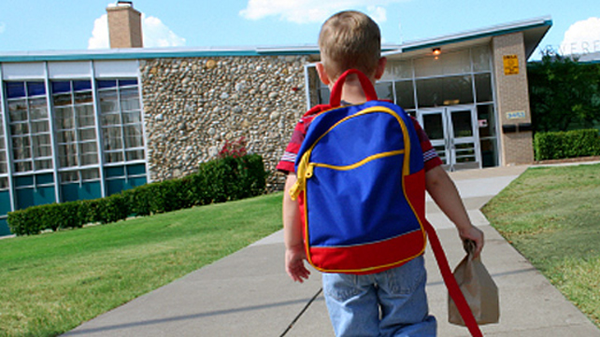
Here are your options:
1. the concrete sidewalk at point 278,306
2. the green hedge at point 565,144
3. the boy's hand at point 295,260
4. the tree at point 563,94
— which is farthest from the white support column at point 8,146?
the boy's hand at point 295,260

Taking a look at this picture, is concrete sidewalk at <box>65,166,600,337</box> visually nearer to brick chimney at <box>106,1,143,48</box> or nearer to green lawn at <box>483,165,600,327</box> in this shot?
green lawn at <box>483,165,600,327</box>

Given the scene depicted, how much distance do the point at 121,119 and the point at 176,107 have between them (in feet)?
7.09

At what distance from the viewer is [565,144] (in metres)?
17.2

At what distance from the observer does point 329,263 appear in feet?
6.07

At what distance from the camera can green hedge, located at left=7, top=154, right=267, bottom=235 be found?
16.1 metres

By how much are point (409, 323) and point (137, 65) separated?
61.5 feet

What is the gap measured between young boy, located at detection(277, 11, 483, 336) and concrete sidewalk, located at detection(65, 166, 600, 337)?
123cm

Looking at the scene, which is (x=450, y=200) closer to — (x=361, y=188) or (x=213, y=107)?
(x=361, y=188)

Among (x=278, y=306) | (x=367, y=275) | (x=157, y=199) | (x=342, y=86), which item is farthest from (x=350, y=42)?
(x=157, y=199)

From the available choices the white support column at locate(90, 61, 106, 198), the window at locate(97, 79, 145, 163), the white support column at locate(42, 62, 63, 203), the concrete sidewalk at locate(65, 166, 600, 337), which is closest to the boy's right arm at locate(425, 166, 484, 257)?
the concrete sidewalk at locate(65, 166, 600, 337)

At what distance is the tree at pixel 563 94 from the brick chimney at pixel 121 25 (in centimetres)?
1580

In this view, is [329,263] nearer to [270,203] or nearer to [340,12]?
[340,12]

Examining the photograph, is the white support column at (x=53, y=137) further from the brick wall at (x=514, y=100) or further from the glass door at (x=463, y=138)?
the brick wall at (x=514, y=100)

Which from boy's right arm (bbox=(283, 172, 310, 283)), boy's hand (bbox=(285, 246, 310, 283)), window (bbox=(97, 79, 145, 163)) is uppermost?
window (bbox=(97, 79, 145, 163))
